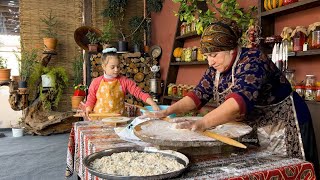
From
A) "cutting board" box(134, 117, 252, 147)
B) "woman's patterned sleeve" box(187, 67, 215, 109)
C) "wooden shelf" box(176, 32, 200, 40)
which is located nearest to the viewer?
"cutting board" box(134, 117, 252, 147)

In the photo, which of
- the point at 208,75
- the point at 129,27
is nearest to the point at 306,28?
the point at 208,75

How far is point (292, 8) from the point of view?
2.48 metres

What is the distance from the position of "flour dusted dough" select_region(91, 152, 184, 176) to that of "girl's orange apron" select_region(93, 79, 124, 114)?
1.68m

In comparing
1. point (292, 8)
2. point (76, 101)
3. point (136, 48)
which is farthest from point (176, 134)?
point (76, 101)

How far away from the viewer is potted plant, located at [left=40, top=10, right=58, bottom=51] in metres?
5.21

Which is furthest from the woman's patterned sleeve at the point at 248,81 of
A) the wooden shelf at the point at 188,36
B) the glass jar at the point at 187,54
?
the glass jar at the point at 187,54

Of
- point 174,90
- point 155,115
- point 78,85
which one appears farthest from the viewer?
point 78,85

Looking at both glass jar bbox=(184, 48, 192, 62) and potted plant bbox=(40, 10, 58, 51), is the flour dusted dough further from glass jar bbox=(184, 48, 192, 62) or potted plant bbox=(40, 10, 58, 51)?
potted plant bbox=(40, 10, 58, 51)

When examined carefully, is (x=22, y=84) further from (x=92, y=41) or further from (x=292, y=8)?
(x=292, y=8)

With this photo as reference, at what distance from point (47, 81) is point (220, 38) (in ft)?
14.6

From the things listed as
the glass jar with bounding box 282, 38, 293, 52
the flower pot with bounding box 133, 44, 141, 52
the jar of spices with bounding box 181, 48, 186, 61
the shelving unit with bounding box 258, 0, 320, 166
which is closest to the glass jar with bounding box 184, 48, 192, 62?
the jar of spices with bounding box 181, 48, 186, 61

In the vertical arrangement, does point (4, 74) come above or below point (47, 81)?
above

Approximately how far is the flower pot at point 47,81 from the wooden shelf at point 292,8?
378cm

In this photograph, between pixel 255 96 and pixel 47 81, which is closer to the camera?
pixel 255 96
